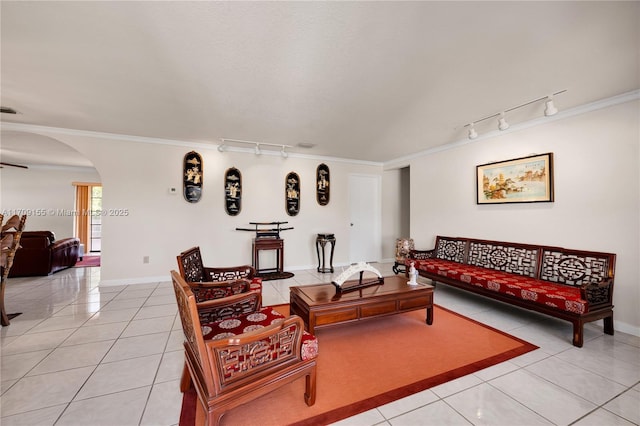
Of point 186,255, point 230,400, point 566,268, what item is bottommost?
point 230,400

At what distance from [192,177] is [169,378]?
366cm

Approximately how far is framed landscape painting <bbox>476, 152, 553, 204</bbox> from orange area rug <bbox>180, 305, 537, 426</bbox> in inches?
77.6

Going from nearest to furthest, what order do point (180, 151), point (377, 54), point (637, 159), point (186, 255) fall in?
point (377, 54)
point (186, 255)
point (637, 159)
point (180, 151)

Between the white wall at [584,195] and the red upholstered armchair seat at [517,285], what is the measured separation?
1.85 feet

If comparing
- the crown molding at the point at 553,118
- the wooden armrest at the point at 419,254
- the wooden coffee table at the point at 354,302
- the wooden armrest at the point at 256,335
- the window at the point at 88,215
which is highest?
the crown molding at the point at 553,118

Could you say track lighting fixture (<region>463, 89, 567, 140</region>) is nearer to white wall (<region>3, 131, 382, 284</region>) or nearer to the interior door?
the interior door

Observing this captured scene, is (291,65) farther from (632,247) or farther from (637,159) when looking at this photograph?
(632,247)

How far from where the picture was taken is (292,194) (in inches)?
217

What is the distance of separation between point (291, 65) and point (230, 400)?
8.17 feet

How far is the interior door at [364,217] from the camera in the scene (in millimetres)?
6227

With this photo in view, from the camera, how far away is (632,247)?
2.68 m

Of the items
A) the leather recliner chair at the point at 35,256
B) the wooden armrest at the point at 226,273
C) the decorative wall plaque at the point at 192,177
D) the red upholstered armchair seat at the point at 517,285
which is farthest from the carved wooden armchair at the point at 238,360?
the leather recliner chair at the point at 35,256

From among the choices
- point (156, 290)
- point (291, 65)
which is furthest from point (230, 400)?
point (156, 290)

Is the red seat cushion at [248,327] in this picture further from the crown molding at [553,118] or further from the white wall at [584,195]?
the crown molding at [553,118]
